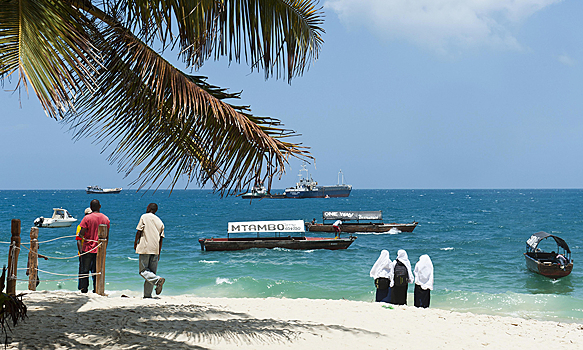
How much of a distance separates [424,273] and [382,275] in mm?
964

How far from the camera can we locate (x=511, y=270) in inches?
1024

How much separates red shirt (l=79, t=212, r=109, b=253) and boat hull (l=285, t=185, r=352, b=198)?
5644 inches

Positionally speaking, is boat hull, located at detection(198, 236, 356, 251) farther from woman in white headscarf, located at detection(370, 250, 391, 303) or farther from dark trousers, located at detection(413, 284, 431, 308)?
dark trousers, located at detection(413, 284, 431, 308)

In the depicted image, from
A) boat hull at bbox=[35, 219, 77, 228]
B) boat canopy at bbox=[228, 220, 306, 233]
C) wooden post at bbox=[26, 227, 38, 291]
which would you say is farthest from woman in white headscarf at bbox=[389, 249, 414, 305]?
boat hull at bbox=[35, 219, 77, 228]

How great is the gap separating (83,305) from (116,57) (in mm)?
4882

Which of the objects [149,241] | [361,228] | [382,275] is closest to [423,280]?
[382,275]

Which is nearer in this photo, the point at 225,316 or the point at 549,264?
the point at 225,316

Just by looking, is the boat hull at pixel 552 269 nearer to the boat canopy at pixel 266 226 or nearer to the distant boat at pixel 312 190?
the boat canopy at pixel 266 226

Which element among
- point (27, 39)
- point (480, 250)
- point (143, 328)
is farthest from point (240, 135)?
point (480, 250)

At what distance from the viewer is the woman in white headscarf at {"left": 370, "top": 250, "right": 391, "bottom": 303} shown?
34.4ft

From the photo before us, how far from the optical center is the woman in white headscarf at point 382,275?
1048cm

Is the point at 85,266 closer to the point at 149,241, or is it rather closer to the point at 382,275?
the point at 149,241

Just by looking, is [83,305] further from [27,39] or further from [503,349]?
[503,349]

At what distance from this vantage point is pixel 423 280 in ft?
34.3
